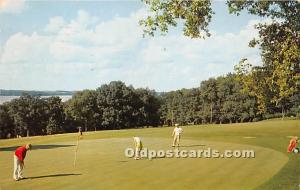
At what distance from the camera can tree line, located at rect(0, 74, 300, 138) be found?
1744 centimetres

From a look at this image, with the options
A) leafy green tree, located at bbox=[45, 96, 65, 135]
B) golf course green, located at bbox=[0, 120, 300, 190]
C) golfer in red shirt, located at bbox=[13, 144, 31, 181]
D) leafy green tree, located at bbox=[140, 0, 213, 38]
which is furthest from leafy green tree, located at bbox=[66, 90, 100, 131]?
leafy green tree, located at bbox=[140, 0, 213, 38]

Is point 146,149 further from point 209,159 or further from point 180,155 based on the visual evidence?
point 209,159

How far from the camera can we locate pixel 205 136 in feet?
95.7

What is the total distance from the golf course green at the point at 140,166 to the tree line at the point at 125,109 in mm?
794

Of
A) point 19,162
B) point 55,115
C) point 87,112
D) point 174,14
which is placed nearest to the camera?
point 174,14

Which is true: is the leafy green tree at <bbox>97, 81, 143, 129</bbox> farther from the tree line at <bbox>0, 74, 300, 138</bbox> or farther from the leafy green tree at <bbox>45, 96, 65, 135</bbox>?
the leafy green tree at <bbox>45, 96, 65, 135</bbox>

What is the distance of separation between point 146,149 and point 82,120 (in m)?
4.54

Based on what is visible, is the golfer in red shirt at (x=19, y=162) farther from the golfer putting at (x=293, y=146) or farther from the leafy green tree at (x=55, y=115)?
the golfer putting at (x=293, y=146)

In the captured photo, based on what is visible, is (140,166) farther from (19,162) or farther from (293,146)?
(293,146)

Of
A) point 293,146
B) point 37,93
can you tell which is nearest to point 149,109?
point 293,146

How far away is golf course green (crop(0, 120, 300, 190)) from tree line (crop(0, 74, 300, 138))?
0.79 metres

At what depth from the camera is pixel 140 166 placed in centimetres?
1695

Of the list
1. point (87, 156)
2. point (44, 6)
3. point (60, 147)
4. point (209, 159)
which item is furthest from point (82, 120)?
point (44, 6)

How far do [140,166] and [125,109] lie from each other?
7.63 meters
